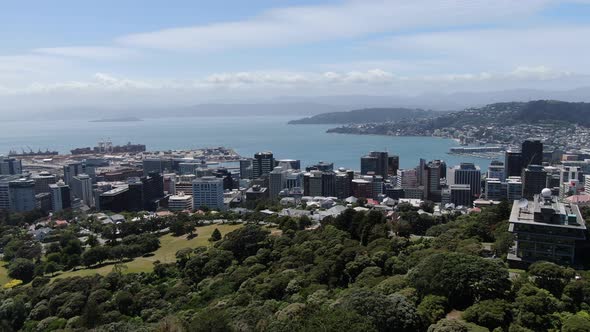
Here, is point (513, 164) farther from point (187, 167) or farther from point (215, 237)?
point (187, 167)

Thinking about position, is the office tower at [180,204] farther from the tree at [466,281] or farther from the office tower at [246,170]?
the tree at [466,281]

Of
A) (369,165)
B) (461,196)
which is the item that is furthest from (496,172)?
(369,165)

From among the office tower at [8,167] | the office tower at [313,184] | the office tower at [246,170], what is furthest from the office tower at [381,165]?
the office tower at [8,167]

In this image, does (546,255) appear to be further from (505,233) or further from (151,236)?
(151,236)

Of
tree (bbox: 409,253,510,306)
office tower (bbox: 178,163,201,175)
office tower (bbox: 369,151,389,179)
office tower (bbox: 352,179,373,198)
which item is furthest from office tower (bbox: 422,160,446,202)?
tree (bbox: 409,253,510,306)

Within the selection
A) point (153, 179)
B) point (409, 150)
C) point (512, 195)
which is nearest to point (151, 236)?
point (153, 179)

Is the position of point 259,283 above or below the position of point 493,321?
below
